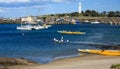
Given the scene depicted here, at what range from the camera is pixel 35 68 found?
39344 mm

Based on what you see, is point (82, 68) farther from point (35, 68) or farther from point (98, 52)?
point (98, 52)

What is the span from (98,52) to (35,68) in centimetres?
1808

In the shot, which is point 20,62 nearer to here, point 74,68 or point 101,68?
point 74,68

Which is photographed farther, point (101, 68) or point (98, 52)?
point (98, 52)

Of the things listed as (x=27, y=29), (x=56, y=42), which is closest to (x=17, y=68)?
(x=56, y=42)

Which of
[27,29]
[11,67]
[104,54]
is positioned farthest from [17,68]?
[27,29]

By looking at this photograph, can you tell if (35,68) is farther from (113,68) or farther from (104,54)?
(104,54)

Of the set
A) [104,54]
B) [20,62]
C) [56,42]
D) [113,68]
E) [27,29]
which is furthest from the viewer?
[27,29]

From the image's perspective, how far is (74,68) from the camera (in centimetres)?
3678

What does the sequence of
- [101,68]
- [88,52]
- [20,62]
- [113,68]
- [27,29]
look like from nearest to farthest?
1. [113,68]
2. [101,68]
3. [20,62]
4. [88,52]
5. [27,29]

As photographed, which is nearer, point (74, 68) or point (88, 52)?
point (74, 68)

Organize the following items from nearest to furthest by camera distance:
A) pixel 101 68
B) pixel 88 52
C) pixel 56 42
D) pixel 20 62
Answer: pixel 101 68 → pixel 20 62 → pixel 88 52 → pixel 56 42

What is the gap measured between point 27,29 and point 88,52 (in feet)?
393

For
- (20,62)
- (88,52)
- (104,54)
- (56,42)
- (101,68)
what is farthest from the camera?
(56,42)
